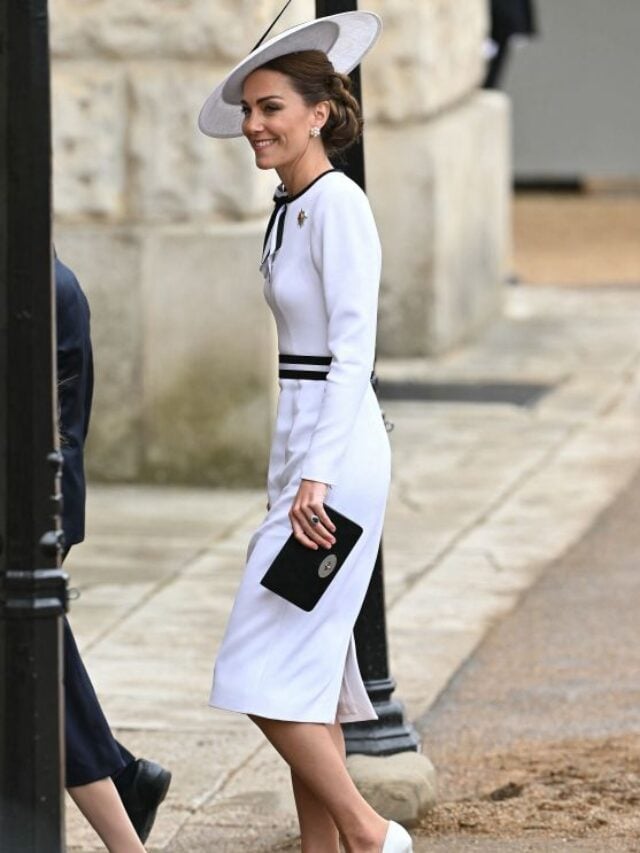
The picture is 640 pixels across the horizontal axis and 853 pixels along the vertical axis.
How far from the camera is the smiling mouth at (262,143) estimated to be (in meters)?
4.25

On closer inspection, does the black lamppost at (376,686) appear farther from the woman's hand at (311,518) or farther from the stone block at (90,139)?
the stone block at (90,139)

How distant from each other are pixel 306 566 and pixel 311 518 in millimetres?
99

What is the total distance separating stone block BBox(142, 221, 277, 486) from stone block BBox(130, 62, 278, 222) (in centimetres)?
11

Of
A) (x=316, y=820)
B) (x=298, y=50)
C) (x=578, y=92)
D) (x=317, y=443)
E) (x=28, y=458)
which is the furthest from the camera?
(x=578, y=92)

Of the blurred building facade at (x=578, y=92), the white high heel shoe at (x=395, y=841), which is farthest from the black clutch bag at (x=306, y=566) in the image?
the blurred building facade at (x=578, y=92)

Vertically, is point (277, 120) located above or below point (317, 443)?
above

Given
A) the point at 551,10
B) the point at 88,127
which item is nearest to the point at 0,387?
the point at 88,127

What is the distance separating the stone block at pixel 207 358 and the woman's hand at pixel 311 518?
15.9ft

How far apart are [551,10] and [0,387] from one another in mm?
18550

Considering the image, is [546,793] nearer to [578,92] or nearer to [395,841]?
[395,841]

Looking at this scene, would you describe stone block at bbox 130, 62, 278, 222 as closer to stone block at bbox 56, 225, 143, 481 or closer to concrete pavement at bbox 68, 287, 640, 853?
stone block at bbox 56, 225, 143, 481

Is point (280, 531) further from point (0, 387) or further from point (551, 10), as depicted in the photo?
point (551, 10)

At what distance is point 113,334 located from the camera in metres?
9.20

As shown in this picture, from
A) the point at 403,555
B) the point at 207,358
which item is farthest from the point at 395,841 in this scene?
the point at 207,358
